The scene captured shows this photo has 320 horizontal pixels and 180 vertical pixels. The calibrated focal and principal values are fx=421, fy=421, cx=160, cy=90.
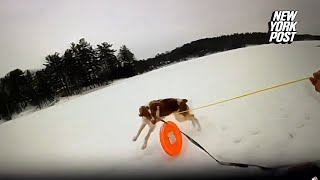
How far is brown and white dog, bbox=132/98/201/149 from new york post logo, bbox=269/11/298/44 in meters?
0.68

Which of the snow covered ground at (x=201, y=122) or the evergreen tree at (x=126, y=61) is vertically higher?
the evergreen tree at (x=126, y=61)

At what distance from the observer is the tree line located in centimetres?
219

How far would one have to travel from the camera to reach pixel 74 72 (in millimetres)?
2244

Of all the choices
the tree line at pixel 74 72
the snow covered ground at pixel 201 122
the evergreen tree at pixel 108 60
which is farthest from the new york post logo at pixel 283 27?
the evergreen tree at pixel 108 60

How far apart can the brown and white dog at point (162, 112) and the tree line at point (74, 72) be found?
0.20 m

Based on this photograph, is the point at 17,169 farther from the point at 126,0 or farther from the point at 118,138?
the point at 126,0

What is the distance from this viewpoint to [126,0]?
232cm

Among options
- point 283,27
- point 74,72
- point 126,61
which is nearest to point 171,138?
point 126,61

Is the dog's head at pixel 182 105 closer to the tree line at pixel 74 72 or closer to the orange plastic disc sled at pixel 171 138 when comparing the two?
the orange plastic disc sled at pixel 171 138

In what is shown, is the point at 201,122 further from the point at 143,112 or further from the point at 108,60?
the point at 108,60

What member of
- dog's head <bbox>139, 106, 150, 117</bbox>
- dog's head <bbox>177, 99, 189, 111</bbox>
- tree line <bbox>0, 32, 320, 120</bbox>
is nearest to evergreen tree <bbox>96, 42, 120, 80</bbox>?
tree line <bbox>0, 32, 320, 120</bbox>

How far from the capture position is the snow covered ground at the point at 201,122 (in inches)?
87.0

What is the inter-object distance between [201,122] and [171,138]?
19 cm

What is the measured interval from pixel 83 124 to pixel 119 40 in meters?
0.49
